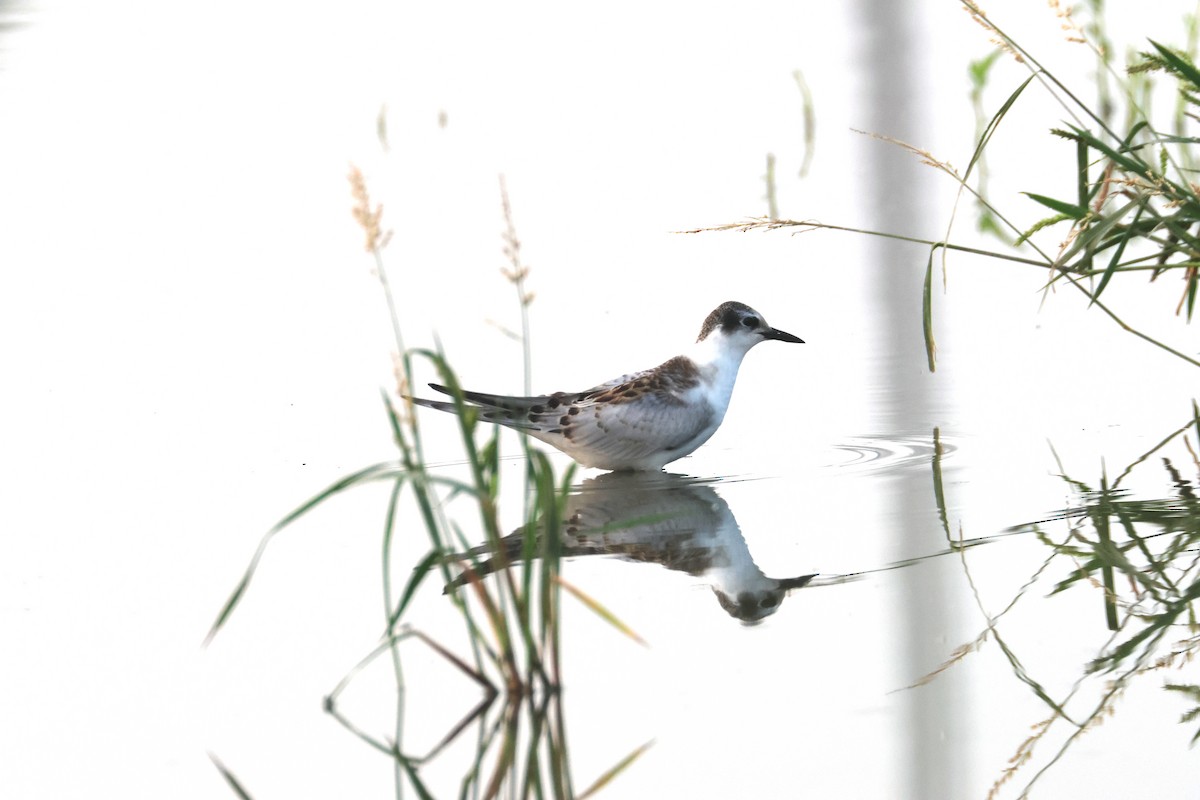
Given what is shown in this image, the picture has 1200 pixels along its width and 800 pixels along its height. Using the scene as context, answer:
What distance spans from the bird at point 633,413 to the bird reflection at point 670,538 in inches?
4.5

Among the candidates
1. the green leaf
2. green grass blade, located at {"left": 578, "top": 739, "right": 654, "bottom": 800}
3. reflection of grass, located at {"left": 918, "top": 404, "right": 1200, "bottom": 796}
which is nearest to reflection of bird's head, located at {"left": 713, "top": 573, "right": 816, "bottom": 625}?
reflection of grass, located at {"left": 918, "top": 404, "right": 1200, "bottom": 796}

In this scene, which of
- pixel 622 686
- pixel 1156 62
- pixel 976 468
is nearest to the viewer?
pixel 622 686

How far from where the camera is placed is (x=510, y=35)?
46.8 ft

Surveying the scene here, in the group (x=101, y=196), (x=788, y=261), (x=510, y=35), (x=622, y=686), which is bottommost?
(x=622, y=686)

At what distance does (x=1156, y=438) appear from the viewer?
534 cm

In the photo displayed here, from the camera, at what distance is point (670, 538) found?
15.8ft

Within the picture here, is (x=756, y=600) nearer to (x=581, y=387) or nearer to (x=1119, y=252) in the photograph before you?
(x=1119, y=252)

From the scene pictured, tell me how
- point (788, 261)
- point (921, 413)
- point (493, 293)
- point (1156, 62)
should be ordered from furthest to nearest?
point (788, 261), point (493, 293), point (921, 413), point (1156, 62)

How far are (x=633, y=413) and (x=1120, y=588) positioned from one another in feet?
7.54

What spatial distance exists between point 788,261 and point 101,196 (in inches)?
177

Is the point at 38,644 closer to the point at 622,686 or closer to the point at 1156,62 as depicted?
the point at 622,686

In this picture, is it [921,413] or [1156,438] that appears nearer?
[1156,438]

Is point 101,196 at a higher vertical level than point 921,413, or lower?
higher

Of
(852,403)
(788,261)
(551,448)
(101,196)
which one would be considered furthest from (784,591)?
(101,196)
